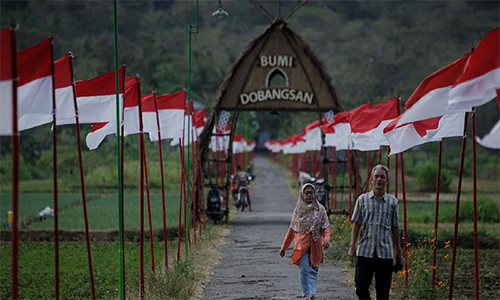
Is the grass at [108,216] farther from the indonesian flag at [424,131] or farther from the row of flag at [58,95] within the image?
the indonesian flag at [424,131]

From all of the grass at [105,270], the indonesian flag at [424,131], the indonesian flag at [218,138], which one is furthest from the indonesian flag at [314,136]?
the indonesian flag at [424,131]

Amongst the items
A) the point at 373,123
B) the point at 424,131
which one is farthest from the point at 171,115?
the point at 424,131

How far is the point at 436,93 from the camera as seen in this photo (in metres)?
9.01

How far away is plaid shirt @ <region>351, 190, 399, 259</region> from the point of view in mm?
9031

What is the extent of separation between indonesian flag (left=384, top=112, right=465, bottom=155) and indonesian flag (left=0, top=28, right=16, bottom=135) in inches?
204

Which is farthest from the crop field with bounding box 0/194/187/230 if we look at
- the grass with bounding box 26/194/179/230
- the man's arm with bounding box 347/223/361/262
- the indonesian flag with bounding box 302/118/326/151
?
the man's arm with bounding box 347/223/361/262

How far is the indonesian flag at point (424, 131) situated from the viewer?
11.0m

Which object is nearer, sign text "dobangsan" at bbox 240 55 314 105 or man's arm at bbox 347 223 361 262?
man's arm at bbox 347 223 361 262

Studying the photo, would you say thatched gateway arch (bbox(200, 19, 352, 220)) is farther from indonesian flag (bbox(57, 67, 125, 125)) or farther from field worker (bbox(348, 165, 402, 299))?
field worker (bbox(348, 165, 402, 299))

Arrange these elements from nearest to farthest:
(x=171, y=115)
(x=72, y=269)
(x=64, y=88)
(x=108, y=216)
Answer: (x=64, y=88) < (x=171, y=115) < (x=72, y=269) < (x=108, y=216)

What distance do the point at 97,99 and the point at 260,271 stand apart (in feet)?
14.9

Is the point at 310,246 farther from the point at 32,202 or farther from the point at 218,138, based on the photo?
the point at 32,202

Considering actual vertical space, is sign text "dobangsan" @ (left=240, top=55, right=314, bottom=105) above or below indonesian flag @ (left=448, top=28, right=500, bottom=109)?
above

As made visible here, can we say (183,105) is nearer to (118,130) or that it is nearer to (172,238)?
(118,130)
